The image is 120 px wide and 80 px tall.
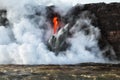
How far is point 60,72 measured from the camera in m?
56.9

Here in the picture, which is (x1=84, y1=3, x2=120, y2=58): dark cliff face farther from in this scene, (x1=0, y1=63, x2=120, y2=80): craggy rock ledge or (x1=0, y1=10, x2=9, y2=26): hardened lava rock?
(x1=0, y1=63, x2=120, y2=80): craggy rock ledge

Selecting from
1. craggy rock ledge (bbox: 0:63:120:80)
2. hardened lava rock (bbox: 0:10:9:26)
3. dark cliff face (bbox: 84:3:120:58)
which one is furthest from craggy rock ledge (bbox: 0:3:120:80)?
hardened lava rock (bbox: 0:10:9:26)

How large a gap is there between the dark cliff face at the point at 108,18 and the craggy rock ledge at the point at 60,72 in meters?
28.7

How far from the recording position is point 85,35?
89.0 m

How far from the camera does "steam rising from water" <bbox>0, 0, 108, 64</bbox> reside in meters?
73.5

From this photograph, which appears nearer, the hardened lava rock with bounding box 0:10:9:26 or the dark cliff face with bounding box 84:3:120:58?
the dark cliff face with bounding box 84:3:120:58

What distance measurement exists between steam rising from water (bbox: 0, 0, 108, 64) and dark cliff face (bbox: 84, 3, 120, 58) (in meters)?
2.77

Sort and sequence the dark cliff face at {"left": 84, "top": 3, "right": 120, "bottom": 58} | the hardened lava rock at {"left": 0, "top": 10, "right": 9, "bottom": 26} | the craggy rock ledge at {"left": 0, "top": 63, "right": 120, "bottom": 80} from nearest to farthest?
1. the craggy rock ledge at {"left": 0, "top": 63, "right": 120, "bottom": 80}
2. the dark cliff face at {"left": 84, "top": 3, "right": 120, "bottom": 58}
3. the hardened lava rock at {"left": 0, "top": 10, "right": 9, "bottom": 26}

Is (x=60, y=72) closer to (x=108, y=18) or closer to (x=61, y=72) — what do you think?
(x=61, y=72)

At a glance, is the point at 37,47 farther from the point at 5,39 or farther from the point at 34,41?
the point at 5,39

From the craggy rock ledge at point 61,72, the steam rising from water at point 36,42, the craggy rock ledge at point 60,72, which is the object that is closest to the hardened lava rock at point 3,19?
the steam rising from water at point 36,42

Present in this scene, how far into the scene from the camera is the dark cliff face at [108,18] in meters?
93.9

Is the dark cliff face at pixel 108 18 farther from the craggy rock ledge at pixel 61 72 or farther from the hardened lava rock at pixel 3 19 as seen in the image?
the craggy rock ledge at pixel 61 72

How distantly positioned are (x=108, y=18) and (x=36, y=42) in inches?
760
